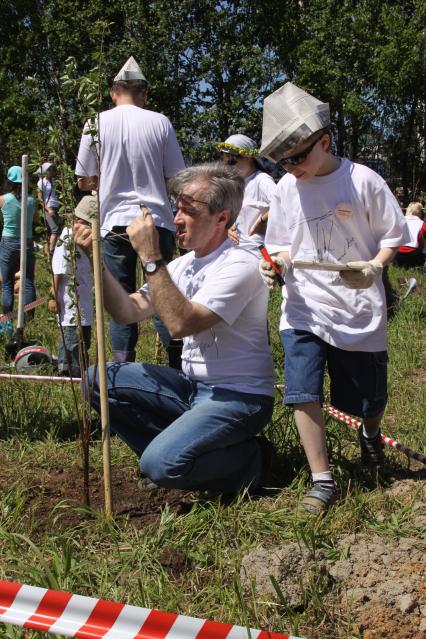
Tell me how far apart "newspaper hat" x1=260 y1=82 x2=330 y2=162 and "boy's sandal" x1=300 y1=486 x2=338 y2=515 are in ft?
4.23

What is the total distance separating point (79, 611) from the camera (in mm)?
2051

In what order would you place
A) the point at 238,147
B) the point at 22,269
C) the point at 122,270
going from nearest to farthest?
the point at 122,270 → the point at 22,269 → the point at 238,147

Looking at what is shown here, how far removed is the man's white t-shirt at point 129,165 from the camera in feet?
14.9

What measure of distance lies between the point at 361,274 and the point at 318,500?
88 centimetres

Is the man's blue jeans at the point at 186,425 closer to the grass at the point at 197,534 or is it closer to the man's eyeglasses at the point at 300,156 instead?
the grass at the point at 197,534

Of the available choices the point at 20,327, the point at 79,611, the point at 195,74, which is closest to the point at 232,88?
the point at 195,74

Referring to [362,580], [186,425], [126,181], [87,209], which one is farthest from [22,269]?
[362,580]

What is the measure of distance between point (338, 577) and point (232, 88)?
812 inches

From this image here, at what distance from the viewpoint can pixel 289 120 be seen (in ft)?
9.67

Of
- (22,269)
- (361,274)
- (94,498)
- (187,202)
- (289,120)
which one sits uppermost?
(289,120)

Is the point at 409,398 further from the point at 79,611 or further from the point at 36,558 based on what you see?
the point at 79,611

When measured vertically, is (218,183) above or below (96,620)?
above

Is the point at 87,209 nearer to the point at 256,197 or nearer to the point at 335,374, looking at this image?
the point at 335,374

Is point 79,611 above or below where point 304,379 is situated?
below
